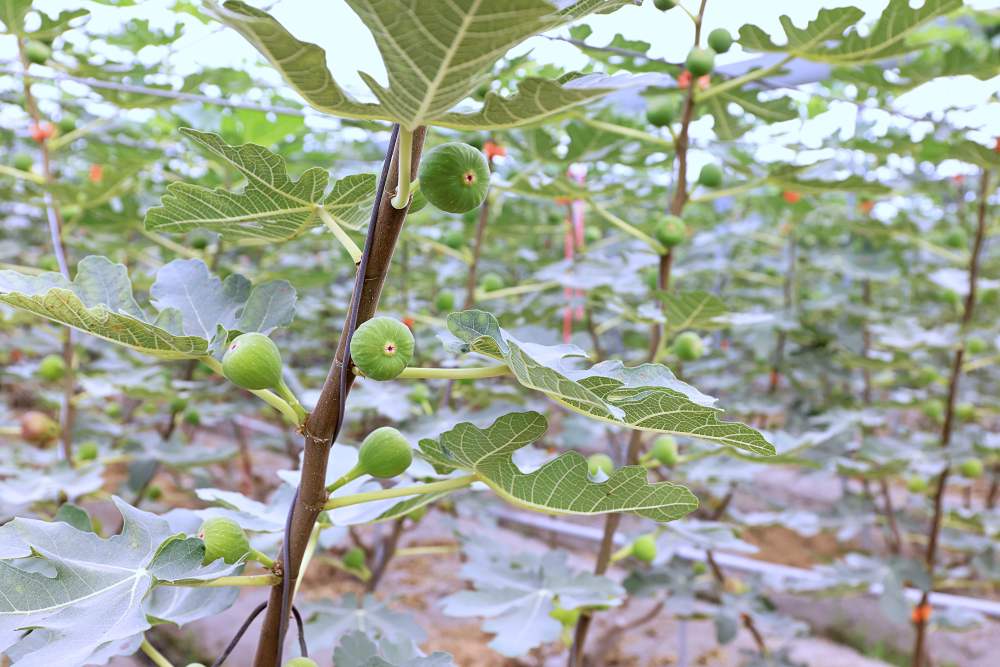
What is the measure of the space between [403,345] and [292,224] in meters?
0.22

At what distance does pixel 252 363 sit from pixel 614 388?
0.29 m

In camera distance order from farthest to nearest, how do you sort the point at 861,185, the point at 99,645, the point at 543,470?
the point at 861,185, the point at 543,470, the point at 99,645

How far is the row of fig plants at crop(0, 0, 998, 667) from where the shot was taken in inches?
22.5

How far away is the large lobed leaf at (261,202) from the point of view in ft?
2.08

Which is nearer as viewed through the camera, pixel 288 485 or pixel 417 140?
pixel 417 140

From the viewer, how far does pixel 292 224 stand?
72cm

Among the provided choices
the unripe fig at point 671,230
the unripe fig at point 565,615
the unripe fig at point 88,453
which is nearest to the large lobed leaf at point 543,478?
the unripe fig at point 565,615

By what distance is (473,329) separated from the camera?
56cm

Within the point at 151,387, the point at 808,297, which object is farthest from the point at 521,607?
the point at 808,297

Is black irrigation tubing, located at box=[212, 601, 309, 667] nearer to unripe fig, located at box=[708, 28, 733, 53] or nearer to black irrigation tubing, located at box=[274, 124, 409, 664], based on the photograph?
black irrigation tubing, located at box=[274, 124, 409, 664]

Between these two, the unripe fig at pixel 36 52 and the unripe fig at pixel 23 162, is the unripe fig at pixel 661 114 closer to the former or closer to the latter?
the unripe fig at pixel 36 52

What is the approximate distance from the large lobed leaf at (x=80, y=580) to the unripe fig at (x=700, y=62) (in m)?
1.08

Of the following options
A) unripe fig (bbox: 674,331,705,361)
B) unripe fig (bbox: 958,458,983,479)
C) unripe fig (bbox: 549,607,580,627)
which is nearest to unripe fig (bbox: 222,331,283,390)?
unripe fig (bbox: 549,607,580,627)

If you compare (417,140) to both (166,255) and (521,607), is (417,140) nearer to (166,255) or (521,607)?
(521,607)
